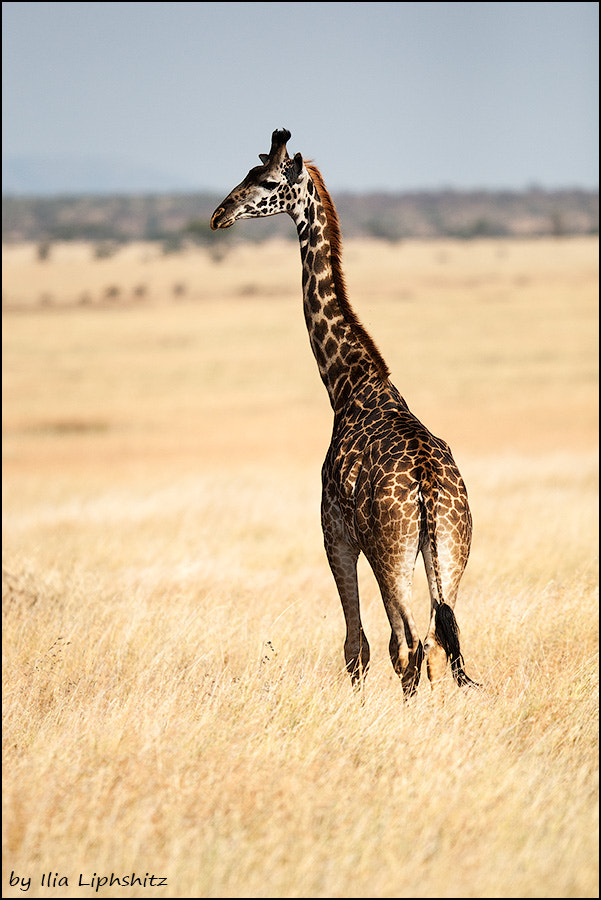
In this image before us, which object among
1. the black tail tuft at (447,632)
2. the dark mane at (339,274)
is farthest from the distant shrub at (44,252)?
the black tail tuft at (447,632)

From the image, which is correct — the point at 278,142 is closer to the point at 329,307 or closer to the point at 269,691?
the point at 329,307

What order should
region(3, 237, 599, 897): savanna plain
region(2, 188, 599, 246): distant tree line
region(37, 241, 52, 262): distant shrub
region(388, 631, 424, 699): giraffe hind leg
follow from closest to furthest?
1. region(3, 237, 599, 897): savanna plain
2. region(388, 631, 424, 699): giraffe hind leg
3. region(37, 241, 52, 262): distant shrub
4. region(2, 188, 599, 246): distant tree line

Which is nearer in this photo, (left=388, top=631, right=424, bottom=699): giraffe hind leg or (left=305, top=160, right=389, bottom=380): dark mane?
(left=388, top=631, right=424, bottom=699): giraffe hind leg

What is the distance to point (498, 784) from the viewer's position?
15.0ft

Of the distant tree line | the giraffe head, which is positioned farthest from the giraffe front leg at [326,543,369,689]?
the distant tree line

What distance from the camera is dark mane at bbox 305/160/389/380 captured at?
6754 mm

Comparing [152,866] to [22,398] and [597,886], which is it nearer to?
[597,886]

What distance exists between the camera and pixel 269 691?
19.6 feet

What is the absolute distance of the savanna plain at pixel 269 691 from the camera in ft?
13.0

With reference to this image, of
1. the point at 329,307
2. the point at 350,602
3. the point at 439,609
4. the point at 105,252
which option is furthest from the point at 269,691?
the point at 105,252

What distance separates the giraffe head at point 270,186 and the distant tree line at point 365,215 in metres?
91.5

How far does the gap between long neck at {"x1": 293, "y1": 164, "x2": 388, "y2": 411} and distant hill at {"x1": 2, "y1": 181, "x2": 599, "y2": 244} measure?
9345 centimetres

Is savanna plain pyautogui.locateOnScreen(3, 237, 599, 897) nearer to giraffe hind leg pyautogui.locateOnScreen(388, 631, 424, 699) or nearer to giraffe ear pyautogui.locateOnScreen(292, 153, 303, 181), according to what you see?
giraffe hind leg pyautogui.locateOnScreen(388, 631, 424, 699)

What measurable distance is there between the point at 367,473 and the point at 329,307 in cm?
156
